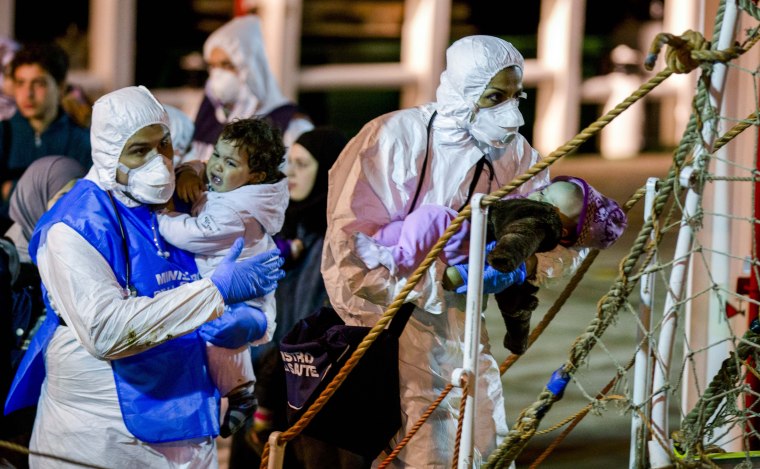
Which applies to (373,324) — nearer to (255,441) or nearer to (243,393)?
(243,393)

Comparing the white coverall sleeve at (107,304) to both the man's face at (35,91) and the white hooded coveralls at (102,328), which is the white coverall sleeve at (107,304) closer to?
the white hooded coveralls at (102,328)

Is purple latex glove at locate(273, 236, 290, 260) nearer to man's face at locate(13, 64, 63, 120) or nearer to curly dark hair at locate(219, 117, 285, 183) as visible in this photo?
curly dark hair at locate(219, 117, 285, 183)

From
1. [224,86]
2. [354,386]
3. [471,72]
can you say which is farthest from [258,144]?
[224,86]

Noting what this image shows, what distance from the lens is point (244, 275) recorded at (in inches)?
144

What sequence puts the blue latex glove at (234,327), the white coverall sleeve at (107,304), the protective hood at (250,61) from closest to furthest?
the white coverall sleeve at (107,304), the blue latex glove at (234,327), the protective hood at (250,61)

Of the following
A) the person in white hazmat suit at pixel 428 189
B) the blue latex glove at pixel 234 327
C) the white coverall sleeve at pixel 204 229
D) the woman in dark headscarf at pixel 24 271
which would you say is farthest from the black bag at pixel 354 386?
the woman in dark headscarf at pixel 24 271

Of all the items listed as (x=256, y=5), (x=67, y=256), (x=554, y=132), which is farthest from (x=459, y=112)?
(x=554, y=132)

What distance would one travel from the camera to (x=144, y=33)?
10.6 metres

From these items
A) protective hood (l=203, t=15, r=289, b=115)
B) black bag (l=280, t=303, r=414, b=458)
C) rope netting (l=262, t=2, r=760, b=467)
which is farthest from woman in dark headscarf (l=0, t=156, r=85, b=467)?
protective hood (l=203, t=15, r=289, b=115)

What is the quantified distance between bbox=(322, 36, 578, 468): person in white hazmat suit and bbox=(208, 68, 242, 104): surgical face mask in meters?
3.23

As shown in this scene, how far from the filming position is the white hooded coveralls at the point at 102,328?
348 cm

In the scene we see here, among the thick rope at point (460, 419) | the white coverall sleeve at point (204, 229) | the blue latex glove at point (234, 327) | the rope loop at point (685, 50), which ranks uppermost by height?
the rope loop at point (685, 50)

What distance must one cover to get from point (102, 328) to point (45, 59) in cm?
300

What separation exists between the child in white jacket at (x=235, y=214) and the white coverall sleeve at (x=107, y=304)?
0.95 feet
